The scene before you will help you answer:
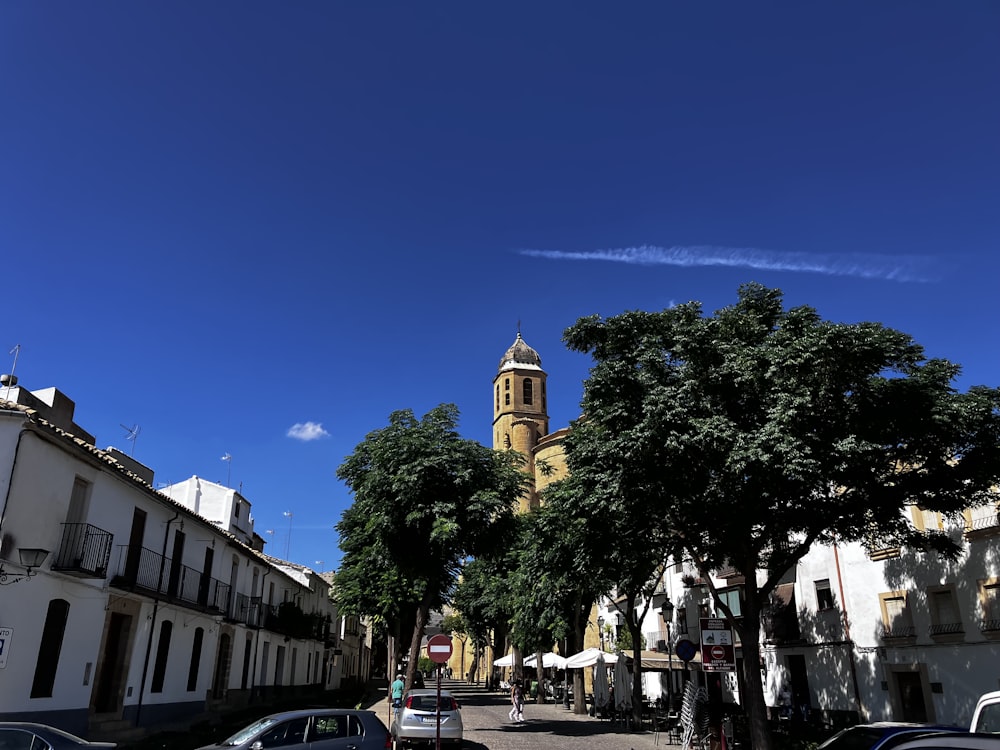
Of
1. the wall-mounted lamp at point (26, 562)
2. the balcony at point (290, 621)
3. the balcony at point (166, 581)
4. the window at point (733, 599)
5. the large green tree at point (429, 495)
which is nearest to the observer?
the wall-mounted lamp at point (26, 562)

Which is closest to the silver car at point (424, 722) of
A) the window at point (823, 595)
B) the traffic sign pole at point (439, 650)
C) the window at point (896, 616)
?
the traffic sign pole at point (439, 650)

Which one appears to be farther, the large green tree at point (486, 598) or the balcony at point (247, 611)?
the large green tree at point (486, 598)

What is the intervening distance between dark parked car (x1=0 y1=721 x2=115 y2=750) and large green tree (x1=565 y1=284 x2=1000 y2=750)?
11523 millimetres

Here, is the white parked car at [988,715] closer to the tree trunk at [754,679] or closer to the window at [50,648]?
the tree trunk at [754,679]

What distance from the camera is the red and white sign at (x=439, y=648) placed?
14.4 meters

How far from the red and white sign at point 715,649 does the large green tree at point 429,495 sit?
959 cm

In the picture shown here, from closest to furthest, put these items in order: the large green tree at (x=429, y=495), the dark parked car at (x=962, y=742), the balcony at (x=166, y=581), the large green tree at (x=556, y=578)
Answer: the dark parked car at (x=962, y=742) → the balcony at (x=166, y=581) → the large green tree at (x=556, y=578) → the large green tree at (x=429, y=495)

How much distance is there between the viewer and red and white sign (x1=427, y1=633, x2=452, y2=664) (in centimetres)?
1445

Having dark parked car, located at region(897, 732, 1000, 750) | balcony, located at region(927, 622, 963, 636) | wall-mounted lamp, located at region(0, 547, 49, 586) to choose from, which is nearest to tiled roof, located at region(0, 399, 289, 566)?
wall-mounted lamp, located at region(0, 547, 49, 586)

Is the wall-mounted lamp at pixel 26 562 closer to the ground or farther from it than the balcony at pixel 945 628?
farther from it

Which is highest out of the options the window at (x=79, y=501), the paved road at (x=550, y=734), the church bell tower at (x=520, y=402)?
the church bell tower at (x=520, y=402)

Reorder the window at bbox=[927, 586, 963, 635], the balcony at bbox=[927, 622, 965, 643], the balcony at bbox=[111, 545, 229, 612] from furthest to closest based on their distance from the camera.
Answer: the window at bbox=[927, 586, 963, 635]
the balcony at bbox=[927, 622, 965, 643]
the balcony at bbox=[111, 545, 229, 612]

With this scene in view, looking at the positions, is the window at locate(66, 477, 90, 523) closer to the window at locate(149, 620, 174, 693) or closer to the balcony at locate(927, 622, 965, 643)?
the window at locate(149, 620, 174, 693)

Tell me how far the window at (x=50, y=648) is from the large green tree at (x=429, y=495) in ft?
32.7
